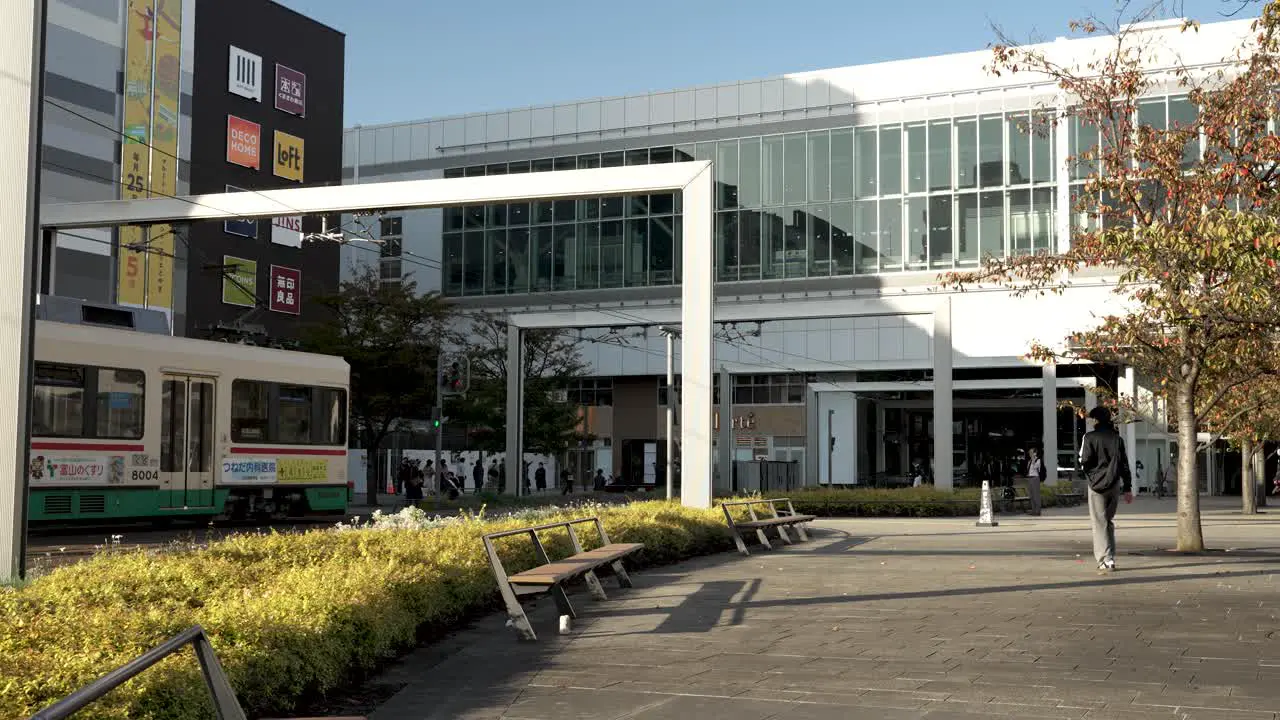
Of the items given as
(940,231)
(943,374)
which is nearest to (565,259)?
(940,231)

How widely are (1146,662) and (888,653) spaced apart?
Answer: 1615 mm

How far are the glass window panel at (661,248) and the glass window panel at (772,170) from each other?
4.41m

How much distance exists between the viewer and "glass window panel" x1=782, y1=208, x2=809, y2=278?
54.7m

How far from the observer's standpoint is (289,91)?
59.2 m

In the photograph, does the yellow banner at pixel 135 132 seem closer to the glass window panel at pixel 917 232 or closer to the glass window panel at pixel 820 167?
the glass window panel at pixel 820 167

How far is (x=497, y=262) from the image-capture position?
2425 inches

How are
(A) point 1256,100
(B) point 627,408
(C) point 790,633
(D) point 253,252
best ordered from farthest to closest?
(B) point 627,408
(D) point 253,252
(A) point 1256,100
(C) point 790,633

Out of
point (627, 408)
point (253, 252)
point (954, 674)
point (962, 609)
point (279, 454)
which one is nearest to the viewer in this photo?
point (954, 674)

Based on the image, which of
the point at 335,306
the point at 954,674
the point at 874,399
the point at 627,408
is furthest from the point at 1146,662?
the point at 874,399

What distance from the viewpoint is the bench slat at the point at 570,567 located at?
10.2 meters

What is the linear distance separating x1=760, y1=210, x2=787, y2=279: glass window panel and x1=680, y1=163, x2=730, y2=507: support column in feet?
119

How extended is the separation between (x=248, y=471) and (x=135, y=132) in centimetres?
2858

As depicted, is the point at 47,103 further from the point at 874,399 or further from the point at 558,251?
the point at 874,399

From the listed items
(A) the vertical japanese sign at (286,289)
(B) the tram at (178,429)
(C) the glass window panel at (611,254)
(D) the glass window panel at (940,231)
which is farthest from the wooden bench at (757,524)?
(A) the vertical japanese sign at (286,289)
